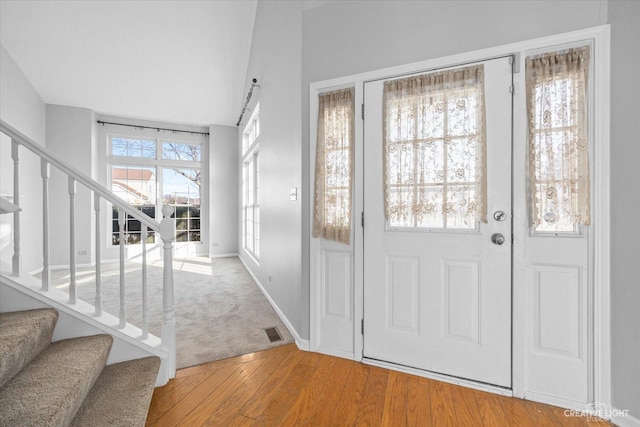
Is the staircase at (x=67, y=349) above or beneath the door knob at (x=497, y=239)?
beneath

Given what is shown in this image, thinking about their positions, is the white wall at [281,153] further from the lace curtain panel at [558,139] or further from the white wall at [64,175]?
the white wall at [64,175]

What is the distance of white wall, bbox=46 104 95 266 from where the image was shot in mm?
5109

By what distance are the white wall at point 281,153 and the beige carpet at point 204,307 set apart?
265mm

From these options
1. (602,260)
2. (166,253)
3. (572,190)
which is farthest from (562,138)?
(166,253)

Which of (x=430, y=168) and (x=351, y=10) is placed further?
(x=351, y=10)

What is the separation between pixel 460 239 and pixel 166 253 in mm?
1888

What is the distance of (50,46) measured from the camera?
4.04m

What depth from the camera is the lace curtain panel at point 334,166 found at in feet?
6.84

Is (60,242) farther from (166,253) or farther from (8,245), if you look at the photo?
(166,253)

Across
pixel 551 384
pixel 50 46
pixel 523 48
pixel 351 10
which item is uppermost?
pixel 50 46

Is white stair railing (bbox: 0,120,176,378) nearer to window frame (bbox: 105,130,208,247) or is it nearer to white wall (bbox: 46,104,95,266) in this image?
white wall (bbox: 46,104,95,266)

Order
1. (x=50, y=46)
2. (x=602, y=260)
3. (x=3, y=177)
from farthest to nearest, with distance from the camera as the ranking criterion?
(x=50, y=46) < (x=3, y=177) < (x=602, y=260)

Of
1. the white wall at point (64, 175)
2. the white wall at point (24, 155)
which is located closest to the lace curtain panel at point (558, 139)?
the white wall at point (24, 155)
